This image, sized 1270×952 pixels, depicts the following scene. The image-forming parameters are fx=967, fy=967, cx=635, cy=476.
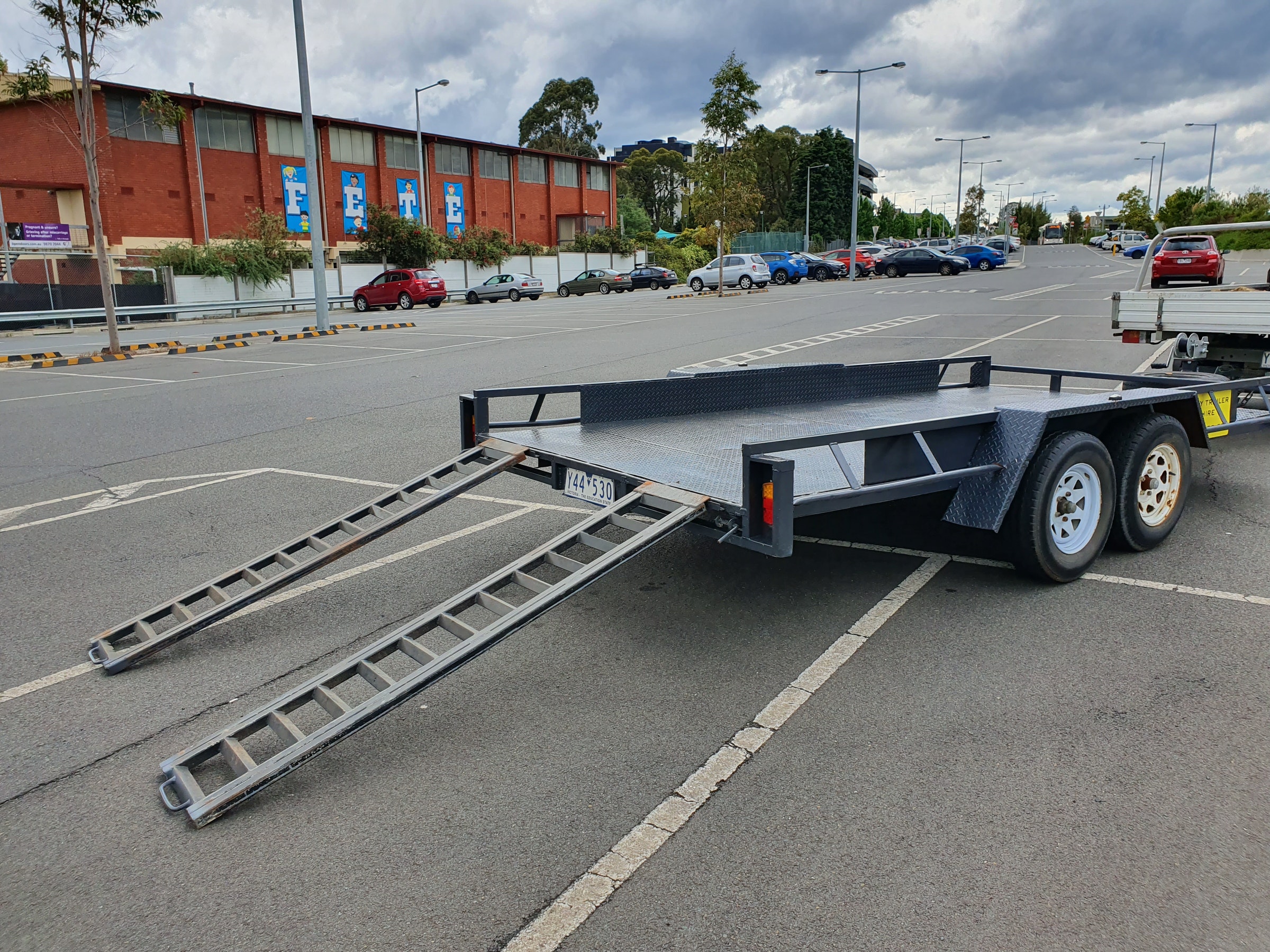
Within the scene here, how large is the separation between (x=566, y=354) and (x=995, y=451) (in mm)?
13713

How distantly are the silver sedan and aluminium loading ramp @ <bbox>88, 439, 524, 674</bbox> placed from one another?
39.7 m

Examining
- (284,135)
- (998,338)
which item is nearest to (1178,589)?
(998,338)

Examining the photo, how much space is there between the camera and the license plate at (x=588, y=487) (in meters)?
4.74

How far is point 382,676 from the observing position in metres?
3.49

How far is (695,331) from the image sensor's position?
74.2ft

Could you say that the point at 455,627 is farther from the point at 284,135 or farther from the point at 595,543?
the point at 284,135

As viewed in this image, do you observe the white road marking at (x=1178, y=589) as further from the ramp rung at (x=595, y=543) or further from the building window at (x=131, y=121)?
the building window at (x=131, y=121)

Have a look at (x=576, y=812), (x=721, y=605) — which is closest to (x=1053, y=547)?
(x=721, y=605)

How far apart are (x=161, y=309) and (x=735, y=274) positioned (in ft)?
77.8

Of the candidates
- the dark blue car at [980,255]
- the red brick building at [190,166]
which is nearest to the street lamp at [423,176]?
the red brick building at [190,166]

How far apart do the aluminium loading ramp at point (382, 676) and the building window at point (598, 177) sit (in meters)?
67.2

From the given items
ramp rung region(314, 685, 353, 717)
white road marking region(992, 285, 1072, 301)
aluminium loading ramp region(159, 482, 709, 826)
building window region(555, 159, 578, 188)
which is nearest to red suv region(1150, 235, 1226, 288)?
white road marking region(992, 285, 1072, 301)

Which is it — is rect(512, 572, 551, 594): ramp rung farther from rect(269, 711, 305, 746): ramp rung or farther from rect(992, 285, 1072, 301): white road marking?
rect(992, 285, 1072, 301): white road marking

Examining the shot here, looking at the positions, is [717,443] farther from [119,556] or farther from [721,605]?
[119,556]
